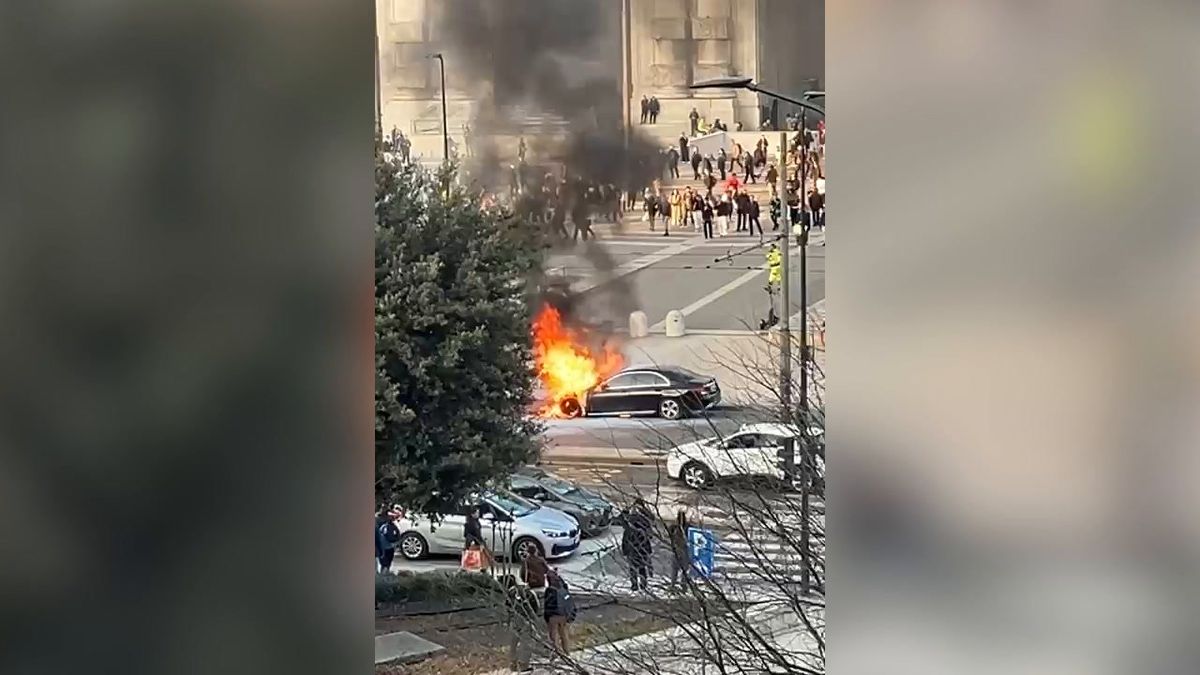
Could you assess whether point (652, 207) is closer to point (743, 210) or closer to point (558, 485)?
point (743, 210)

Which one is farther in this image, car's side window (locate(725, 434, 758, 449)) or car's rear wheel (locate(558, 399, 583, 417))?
car's rear wheel (locate(558, 399, 583, 417))

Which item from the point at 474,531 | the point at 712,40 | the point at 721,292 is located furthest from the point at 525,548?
the point at 712,40

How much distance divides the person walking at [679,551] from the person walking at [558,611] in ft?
2.45

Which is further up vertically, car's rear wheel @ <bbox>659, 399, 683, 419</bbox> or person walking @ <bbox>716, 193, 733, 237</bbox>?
person walking @ <bbox>716, 193, 733, 237</bbox>

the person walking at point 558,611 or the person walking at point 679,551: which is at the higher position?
the person walking at point 679,551

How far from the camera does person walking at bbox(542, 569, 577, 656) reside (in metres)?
4.88

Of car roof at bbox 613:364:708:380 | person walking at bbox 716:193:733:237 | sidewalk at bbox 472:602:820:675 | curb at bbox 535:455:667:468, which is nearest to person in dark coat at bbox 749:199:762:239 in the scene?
person walking at bbox 716:193:733:237

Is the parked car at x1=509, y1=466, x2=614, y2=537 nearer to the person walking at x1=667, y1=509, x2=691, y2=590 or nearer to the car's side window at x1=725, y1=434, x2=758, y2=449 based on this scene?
the car's side window at x1=725, y1=434, x2=758, y2=449

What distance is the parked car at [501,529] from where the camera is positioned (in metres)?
5.68

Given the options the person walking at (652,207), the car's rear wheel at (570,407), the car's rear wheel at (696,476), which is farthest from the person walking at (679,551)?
the person walking at (652,207)

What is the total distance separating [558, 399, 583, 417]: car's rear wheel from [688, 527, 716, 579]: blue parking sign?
2.08 metres

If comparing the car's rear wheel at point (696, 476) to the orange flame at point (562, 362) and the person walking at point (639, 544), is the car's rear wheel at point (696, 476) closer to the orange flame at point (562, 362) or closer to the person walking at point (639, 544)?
the person walking at point (639, 544)

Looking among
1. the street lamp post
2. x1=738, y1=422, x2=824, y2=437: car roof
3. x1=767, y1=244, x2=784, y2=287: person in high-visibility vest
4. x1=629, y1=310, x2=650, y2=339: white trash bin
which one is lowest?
x1=738, y1=422, x2=824, y2=437: car roof
